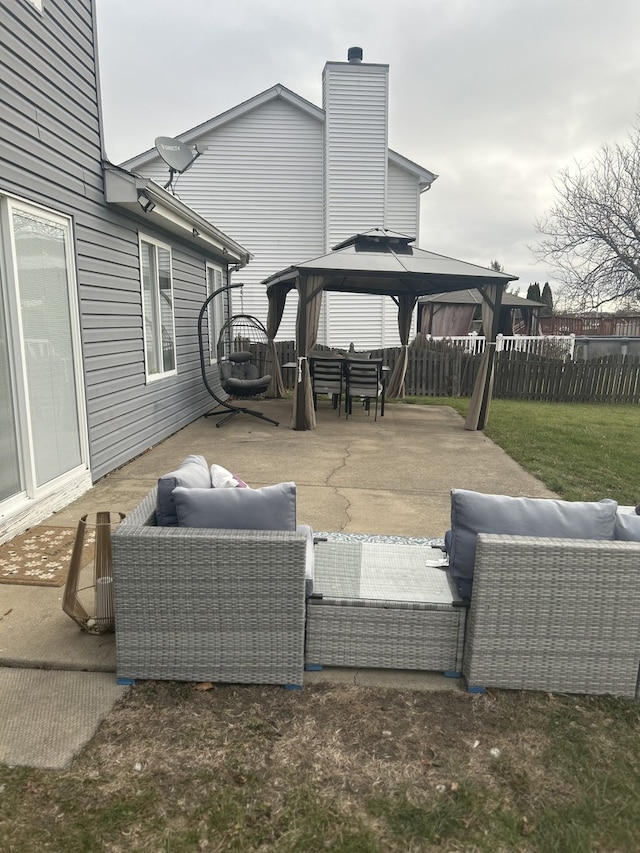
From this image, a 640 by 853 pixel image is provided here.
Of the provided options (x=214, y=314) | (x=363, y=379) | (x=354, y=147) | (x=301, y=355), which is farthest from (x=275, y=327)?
(x=354, y=147)

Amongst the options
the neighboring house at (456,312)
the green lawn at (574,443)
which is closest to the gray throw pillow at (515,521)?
the green lawn at (574,443)

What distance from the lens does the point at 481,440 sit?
7.62 m

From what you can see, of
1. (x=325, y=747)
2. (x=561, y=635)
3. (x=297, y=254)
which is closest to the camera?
(x=325, y=747)

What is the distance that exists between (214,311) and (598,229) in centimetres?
1187

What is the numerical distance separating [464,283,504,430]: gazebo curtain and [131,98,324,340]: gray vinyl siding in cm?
679

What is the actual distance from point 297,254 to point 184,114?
20.1ft

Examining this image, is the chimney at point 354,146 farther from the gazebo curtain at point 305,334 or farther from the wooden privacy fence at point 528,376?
the gazebo curtain at point 305,334

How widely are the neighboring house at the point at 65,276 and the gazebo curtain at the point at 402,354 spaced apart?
18.5 ft

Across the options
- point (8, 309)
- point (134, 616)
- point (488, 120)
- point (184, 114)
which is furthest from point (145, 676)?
point (184, 114)

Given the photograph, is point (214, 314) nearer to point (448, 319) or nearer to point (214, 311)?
point (214, 311)

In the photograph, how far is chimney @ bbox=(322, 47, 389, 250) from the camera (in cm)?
1344

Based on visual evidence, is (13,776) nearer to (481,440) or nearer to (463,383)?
(481,440)

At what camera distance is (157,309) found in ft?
23.0

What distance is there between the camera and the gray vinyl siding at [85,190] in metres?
3.87
